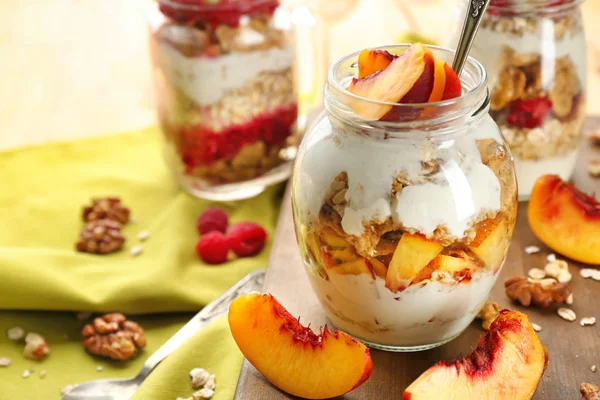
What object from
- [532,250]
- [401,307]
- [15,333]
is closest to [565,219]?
[532,250]

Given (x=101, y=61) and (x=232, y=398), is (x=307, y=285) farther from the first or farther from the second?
(x=101, y=61)

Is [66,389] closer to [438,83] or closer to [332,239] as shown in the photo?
[332,239]

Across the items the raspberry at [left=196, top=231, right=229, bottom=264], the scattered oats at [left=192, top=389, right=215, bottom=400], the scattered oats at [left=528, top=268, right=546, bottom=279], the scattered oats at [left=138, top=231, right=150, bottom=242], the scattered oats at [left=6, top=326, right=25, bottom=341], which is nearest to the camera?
the scattered oats at [left=192, top=389, right=215, bottom=400]

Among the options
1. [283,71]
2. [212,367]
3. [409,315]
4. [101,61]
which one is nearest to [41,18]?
[101,61]

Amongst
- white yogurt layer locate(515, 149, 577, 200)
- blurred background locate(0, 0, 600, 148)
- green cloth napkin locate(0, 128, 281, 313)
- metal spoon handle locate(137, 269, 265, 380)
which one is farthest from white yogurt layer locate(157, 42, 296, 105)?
white yogurt layer locate(515, 149, 577, 200)

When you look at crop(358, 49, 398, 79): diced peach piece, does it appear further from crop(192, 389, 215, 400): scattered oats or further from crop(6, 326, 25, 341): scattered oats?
crop(6, 326, 25, 341): scattered oats
